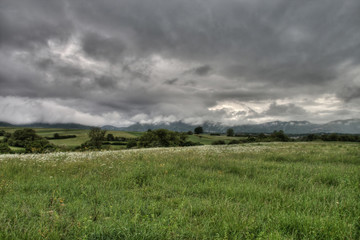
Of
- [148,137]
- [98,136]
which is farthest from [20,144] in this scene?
[148,137]

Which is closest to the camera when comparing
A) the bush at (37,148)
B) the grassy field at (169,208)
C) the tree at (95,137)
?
the grassy field at (169,208)

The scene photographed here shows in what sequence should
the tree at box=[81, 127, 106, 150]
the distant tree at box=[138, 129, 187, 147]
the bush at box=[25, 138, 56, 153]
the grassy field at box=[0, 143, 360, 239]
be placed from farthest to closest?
the distant tree at box=[138, 129, 187, 147] < the tree at box=[81, 127, 106, 150] < the bush at box=[25, 138, 56, 153] < the grassy field at box=[0, 143, 360, 239]

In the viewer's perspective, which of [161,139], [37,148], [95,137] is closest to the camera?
[37,148]

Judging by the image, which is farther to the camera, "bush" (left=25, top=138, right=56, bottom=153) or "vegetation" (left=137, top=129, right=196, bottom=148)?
"vegetation" (left=137, top=129, right=196, bottom=148)

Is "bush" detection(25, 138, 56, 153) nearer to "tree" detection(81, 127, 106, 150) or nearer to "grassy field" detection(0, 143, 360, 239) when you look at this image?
"grassy field" detection(0, 143, 360, 239)

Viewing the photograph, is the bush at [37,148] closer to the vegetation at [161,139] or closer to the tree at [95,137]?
the tree at [95,137]

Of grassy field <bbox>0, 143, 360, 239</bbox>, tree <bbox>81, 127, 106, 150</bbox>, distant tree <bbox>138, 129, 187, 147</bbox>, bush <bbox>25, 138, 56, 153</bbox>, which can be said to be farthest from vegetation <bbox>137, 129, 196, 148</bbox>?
grassy field <bbox>0, 143, 360, 239</bbox>

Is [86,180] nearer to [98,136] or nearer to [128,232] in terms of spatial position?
[128,232]

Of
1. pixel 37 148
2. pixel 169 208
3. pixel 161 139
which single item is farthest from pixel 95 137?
pixel 169 208

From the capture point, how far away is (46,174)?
6.48 metres

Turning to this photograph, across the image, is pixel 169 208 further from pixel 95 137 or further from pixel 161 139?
pixel 95 137

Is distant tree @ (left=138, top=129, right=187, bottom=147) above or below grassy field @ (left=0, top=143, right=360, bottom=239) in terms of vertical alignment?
below

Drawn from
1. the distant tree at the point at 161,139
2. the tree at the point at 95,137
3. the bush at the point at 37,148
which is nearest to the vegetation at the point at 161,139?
the distant tree at the point at 161,139

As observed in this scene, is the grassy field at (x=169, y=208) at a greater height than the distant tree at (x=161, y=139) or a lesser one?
greater
